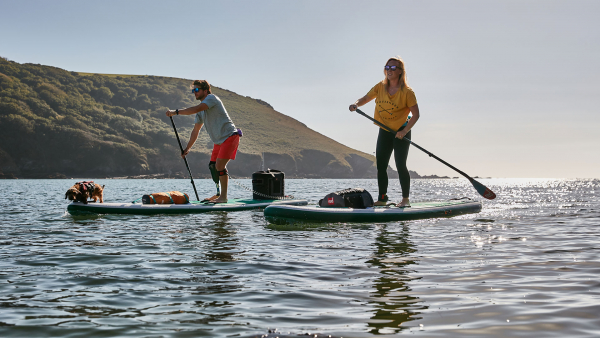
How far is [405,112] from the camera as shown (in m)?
8.94

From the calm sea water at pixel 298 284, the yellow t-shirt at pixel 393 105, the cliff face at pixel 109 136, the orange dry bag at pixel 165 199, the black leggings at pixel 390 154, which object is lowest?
the calm sea water at pixel 298 284

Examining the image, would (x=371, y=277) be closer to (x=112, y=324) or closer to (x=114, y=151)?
(x=112, y=324)

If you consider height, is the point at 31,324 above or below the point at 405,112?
below

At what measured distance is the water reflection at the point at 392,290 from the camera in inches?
114

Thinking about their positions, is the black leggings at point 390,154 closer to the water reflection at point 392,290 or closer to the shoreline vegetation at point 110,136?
the water reflection at point 392,290

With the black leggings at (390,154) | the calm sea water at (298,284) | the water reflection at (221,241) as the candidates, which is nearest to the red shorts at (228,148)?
the water reflection at (221,241)

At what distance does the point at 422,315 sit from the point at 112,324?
202 centimetres

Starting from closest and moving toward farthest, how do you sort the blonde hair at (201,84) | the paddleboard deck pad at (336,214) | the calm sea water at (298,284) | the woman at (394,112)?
the calm sea water at (298,284), the paddleboard deck pad at (336,214), the woman at (394,112), the blonde hair at (201,84)

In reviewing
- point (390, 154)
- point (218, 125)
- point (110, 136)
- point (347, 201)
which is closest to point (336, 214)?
point (347, 201)

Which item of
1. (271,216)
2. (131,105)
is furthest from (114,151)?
(271,216)

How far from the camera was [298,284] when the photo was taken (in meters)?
3.91

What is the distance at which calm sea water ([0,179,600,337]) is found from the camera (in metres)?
2.84

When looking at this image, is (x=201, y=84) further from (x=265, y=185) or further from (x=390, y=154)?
(x=390, y=154)

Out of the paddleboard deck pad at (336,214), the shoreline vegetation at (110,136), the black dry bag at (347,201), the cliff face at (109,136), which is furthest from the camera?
the cliff face at (109,136)
